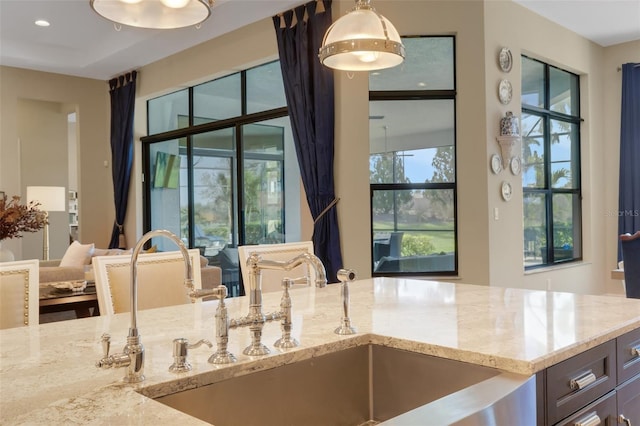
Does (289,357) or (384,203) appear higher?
(384,203)

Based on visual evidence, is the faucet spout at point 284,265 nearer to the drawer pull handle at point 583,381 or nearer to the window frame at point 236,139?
the drawer pull handle at point 583,381

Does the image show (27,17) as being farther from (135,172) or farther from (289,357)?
(289,357)

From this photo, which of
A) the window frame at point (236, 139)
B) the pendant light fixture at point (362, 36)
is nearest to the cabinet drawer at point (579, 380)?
the pendant light fixture at point (362, 36)

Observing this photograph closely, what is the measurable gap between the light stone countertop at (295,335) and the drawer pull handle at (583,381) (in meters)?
0.09

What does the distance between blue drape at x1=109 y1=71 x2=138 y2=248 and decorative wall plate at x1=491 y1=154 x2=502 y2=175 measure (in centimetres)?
491

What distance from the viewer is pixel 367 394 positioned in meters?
1.58

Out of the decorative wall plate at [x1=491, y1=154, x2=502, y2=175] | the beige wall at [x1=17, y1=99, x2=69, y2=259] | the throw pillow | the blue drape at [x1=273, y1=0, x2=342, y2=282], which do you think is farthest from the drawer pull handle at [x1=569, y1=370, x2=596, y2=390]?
the beige wall at [x1=17, y1=99, x2=69, y2=259]

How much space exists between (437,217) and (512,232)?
29.9 inches

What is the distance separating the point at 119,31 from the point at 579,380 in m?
6.19

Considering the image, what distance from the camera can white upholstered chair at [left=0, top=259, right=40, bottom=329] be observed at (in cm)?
199

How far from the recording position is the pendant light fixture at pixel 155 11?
1.77 m

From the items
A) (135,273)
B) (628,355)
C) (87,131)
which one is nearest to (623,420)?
(628,355)

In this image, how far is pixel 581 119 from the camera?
6.46 meters

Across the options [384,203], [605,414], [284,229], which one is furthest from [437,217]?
[605,414]
